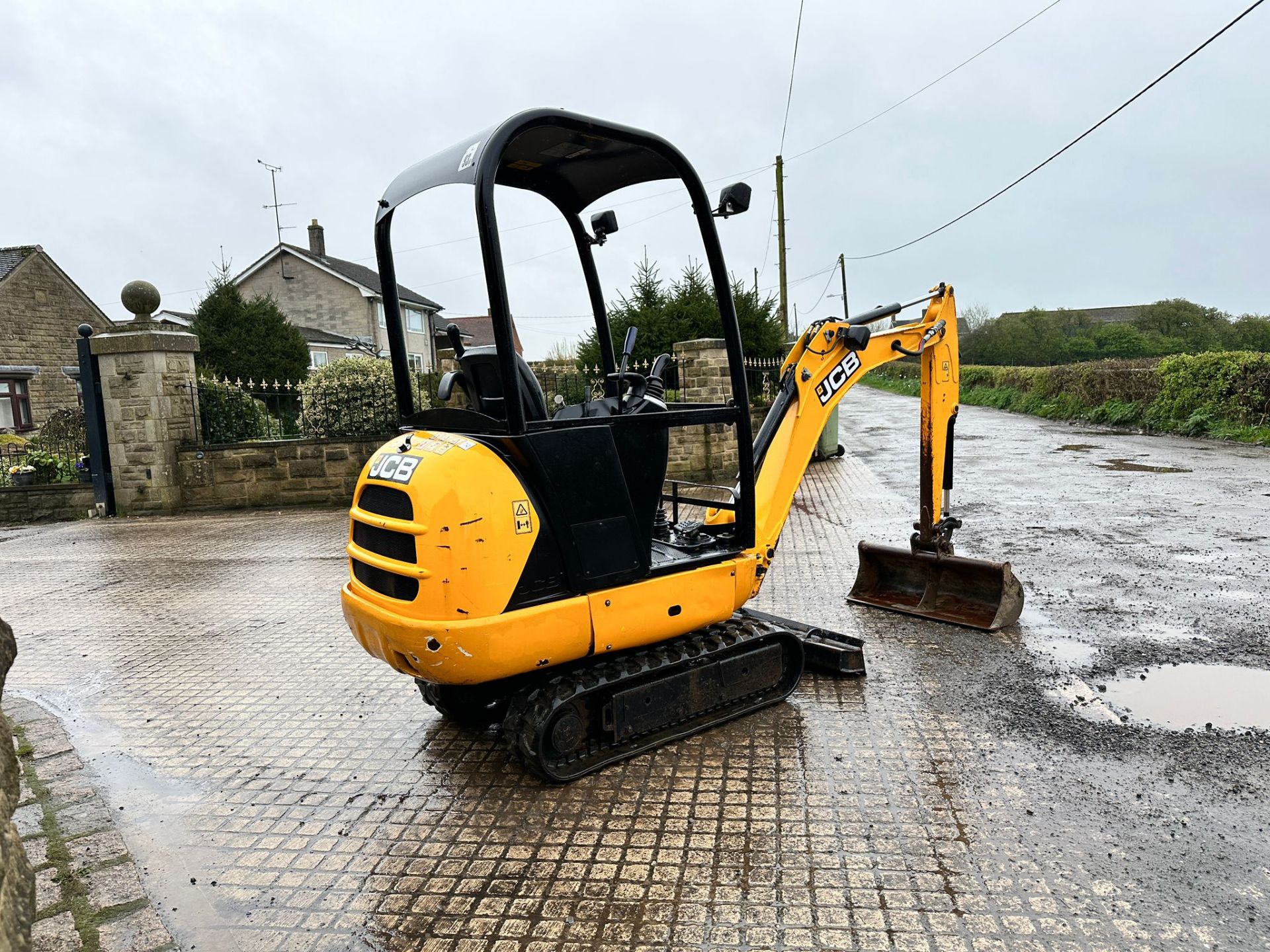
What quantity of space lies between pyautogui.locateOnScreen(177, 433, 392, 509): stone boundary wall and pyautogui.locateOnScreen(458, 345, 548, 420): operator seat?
9.22 meters

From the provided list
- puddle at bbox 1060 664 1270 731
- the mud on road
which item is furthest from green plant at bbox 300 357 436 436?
puddle at bbox 1060 664 1270 731

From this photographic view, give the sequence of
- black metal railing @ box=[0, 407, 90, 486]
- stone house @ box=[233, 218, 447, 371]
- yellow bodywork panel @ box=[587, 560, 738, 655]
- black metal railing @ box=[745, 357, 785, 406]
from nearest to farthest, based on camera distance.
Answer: yellow bodywork panel @ box=[587, 560, 738, 655] → black metal railing @ box=[0, 407, 90, 486] → black metal railing @ box=[745, 357, 785, 406] → stone house @ box=[233, 218, 447, 371]

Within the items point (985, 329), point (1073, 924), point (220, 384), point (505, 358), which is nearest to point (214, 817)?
point (505, 358)

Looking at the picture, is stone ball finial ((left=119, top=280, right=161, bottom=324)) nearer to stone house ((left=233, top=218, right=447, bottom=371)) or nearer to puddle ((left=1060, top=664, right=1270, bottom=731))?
puddle ((left=1060, top=664, right=1270, bottom=731))

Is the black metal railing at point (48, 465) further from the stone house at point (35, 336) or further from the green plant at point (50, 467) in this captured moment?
the stone house at point (35, 336)

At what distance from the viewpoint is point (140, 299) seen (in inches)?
508

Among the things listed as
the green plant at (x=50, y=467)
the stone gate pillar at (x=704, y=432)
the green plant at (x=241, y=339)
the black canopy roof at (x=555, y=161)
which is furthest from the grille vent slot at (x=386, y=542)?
the green plant at (x=241, y=339)

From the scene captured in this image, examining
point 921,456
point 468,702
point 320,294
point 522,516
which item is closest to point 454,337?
point 522,516

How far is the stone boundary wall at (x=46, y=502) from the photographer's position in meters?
13.0

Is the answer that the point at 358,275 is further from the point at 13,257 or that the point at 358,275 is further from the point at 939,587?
the point at 939,587

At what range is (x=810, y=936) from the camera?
2.78 meters

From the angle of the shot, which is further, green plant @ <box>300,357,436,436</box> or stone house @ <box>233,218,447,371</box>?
stone house @ <box>233,218,447,371</box>

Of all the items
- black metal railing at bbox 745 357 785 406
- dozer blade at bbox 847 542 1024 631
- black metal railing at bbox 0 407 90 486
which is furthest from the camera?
black metal railing at bbox 745 357 785 406

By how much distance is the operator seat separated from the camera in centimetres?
391
